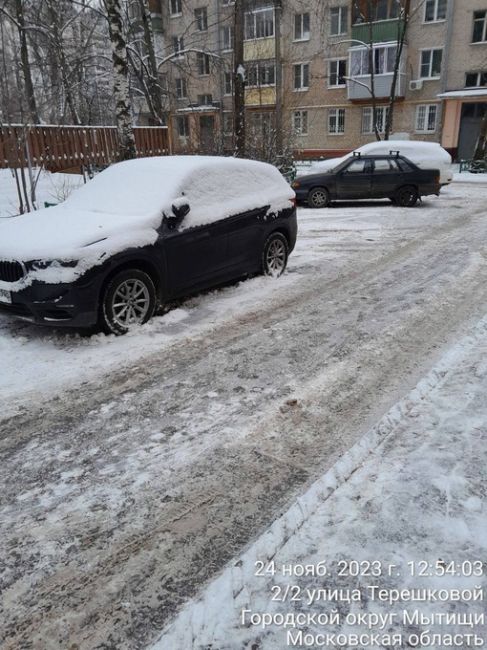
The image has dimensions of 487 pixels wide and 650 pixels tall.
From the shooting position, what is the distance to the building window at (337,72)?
1391 inches

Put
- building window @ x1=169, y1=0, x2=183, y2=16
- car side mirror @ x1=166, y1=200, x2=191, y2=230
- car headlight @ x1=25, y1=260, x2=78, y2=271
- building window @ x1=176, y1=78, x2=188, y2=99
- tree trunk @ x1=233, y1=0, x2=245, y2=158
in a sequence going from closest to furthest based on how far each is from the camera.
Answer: car headlight @ x1=25, y1=260, x2=78, y2=271 → car side mirror @ x1=166, y1=200, x2=191, y2=230 → tree trunk @ x1=233, y1=0, x2=245, y2=158 → building window @ x1=169, y1=0, x2=183, y2=16 → building window @ x1=176, y1=78, x2=188, y2=99

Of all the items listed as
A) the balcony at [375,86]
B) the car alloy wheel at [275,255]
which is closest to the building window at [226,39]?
the balcony at [375,86]

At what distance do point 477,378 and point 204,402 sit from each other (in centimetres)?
232

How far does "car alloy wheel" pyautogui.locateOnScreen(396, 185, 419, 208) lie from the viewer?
1437 centimetres

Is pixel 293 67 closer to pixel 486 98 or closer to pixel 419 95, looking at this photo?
pixel 419 95

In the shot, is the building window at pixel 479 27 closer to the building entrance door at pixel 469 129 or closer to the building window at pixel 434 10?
the building window at pixel 434 10

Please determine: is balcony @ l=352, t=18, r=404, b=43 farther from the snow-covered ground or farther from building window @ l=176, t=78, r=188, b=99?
the snow-covered ground

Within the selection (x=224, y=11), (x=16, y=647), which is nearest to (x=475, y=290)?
(x=16, y=647)

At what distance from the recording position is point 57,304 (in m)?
4.94

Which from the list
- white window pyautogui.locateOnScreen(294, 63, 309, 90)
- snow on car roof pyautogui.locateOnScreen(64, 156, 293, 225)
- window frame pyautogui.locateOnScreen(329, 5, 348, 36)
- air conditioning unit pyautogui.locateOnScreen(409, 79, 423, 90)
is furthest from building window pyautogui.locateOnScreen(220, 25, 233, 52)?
snow on car roof pyautogui.locateOnScreen(64, 156, 293, 225)

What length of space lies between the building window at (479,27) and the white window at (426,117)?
419cm

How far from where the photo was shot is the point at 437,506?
9.43 feet

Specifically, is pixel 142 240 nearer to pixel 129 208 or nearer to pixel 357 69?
pixel 129 208

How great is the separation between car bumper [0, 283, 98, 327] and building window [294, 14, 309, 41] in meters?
37.6
